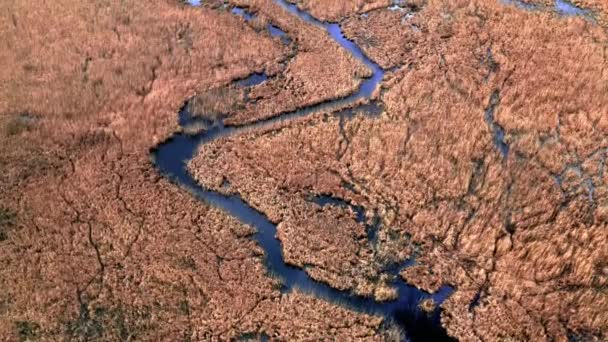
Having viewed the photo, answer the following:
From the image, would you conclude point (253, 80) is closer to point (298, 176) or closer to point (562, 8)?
point (298, 176)

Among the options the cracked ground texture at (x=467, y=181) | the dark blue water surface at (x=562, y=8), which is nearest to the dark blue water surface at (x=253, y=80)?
the cracked ground texture at (x=467, y=181)

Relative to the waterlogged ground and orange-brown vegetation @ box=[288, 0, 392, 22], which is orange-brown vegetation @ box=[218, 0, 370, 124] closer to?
the waterlogged ground

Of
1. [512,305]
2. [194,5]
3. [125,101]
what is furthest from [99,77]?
[512,305]

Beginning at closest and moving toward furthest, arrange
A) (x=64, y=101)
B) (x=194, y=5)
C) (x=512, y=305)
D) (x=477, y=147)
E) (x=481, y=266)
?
(x=512, y=305), (x=481, y=266), (x=477, y=147), (x=64, y=101), (x=194, y=5)

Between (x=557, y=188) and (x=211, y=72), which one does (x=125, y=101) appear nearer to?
(x=211, y=72)

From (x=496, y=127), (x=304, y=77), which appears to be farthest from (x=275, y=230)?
(x=496, y=127)
